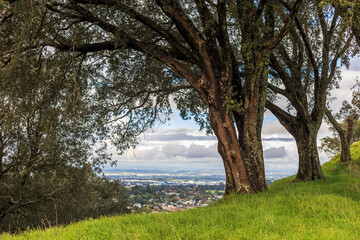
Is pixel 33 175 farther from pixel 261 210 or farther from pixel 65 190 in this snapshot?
pixel 261 210

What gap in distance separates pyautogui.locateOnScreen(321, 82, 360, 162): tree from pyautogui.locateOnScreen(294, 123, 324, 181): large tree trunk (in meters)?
4.47

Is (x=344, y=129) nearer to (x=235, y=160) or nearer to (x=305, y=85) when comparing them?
(x=305, y=85)

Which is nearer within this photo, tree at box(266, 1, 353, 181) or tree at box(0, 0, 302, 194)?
tree at box(0, 0, 302, 194)

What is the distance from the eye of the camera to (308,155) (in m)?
18.0

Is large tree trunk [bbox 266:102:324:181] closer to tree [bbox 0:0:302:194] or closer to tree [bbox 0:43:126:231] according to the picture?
tree [bbox 0:0:302:194]

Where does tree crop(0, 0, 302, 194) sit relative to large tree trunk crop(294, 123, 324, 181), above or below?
above

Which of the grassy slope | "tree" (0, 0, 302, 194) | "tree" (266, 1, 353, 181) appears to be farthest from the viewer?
"tree" (266, 1, 353, 181)

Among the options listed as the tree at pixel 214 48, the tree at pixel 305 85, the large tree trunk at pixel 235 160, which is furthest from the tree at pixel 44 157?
the tree at pixel 305 85

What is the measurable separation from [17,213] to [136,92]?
10892 mm

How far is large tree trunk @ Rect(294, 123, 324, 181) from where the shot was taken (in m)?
17.9

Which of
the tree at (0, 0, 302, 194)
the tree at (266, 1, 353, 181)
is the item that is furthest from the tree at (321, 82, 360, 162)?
the tree at (0, 0, 302, 194)

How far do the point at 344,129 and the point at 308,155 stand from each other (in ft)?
32.7

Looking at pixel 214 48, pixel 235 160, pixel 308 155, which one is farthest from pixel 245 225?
pixel 308 155

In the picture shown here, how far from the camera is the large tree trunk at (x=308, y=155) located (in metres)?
17.9
